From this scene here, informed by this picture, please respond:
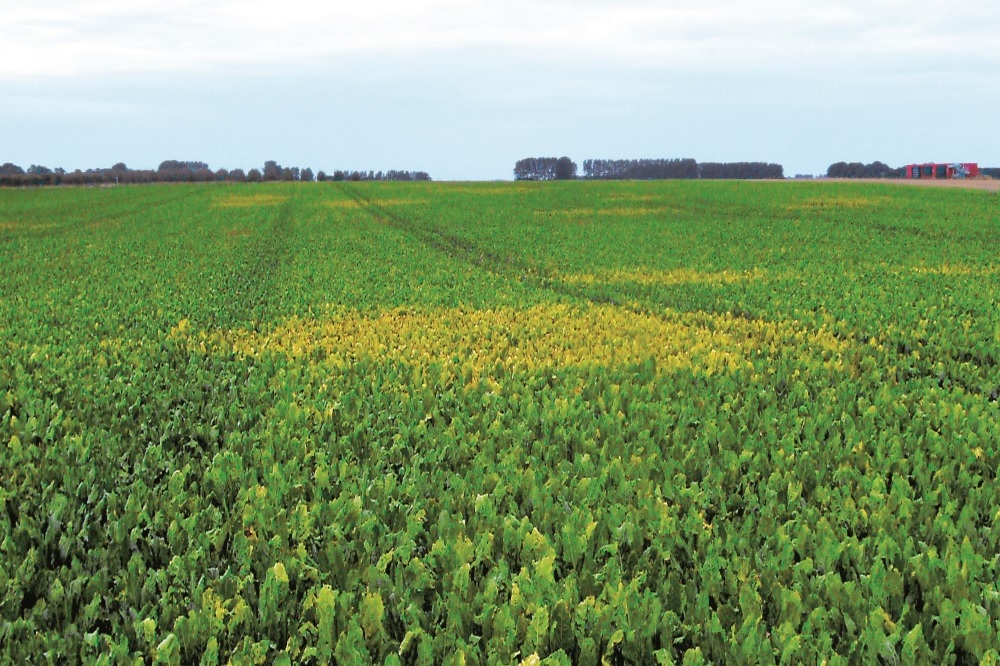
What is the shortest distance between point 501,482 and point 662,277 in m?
11.8

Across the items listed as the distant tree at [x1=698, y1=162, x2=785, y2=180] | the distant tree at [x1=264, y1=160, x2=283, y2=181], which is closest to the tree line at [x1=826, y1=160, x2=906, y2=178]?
the distant tree at [x1=698, y1=162, x2=785, y2=180]

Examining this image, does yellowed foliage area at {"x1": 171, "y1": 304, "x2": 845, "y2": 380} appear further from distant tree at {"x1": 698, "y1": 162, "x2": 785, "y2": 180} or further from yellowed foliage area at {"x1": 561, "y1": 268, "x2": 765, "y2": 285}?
distant tree at {"x1": 698, "y1": 162, "x2": 785, "y2": 180}

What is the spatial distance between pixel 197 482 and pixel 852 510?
379 centimetres

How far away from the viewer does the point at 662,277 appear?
16.2 metres

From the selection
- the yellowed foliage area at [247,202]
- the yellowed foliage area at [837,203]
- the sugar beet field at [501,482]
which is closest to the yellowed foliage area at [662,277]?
the sugar beet field at [501,482]

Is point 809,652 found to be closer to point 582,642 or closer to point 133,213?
point 582,642

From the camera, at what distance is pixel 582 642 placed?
11.0 ft


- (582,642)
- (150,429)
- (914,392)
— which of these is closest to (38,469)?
(150,429)

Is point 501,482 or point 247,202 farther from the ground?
point 247,202

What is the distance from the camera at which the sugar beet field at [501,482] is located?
11.5ft

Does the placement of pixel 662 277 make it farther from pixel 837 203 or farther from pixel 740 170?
pixel 740 170

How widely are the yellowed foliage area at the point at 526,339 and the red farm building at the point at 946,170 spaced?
113 meters

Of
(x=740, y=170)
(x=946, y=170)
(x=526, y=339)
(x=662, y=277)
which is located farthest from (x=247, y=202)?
(x=740, y=170)

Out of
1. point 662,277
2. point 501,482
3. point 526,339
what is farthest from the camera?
point 662,277
